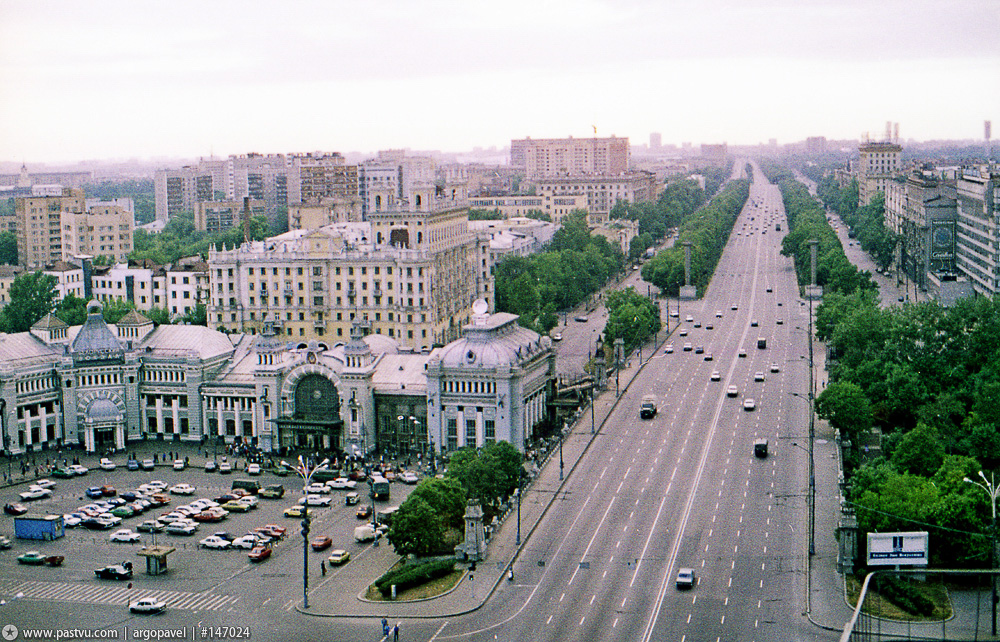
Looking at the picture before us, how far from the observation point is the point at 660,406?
A: 119938mm

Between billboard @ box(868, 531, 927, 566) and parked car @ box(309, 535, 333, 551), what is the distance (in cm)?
3457

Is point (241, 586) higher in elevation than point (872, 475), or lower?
lower

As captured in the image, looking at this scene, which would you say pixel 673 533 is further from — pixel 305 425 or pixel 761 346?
pixel 761 346

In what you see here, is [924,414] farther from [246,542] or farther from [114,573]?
[114,573]

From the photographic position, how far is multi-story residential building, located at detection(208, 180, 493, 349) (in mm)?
150375

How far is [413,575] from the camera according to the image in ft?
245

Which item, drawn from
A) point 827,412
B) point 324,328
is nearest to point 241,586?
point 827,412

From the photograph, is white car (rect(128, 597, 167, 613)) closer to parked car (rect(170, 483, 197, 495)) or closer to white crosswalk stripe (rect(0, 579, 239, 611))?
white crosswalk stripe (rect(0, 579, 239, 611))

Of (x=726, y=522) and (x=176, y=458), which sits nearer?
(x=726, y=522)

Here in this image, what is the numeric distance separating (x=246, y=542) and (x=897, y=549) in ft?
136

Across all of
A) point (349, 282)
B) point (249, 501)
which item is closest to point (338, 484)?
point (249, 501)

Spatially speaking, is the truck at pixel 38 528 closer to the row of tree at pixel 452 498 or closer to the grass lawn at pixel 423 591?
the row of tree at pixel 452 498

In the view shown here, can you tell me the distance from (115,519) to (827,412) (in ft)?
188

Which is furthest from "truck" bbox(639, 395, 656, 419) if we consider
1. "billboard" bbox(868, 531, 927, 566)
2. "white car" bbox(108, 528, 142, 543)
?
"white car" bbox(108, 528, 142, 543)
